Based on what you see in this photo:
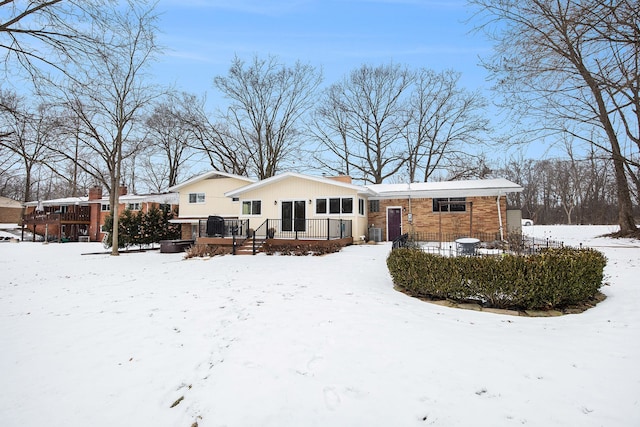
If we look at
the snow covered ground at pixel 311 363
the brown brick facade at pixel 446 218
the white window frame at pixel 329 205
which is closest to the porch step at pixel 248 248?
the white window frame at pixel 329 205

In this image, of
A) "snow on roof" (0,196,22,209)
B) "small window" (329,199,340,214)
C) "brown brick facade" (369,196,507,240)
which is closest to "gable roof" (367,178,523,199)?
"brown brick facade" (369,196,507,240)

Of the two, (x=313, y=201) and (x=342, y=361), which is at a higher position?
(x=313, y=201)

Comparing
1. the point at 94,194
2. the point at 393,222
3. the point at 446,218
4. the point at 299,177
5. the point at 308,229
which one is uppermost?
Result: the point at 94,194

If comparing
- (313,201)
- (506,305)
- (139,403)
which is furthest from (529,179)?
(139,403)

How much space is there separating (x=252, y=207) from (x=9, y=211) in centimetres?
4330

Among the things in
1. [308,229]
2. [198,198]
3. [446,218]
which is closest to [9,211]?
[198,198]

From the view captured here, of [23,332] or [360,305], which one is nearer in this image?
[23,332]

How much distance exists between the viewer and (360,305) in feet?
20.3

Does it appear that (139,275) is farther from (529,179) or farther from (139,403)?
(529,179)

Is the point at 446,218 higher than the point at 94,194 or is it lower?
lower

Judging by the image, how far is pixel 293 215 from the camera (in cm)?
1859

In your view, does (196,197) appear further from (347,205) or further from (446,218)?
(446,218)

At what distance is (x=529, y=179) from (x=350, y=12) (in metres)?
42.1

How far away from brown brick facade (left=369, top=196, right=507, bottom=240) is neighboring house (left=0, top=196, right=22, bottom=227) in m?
48.3
